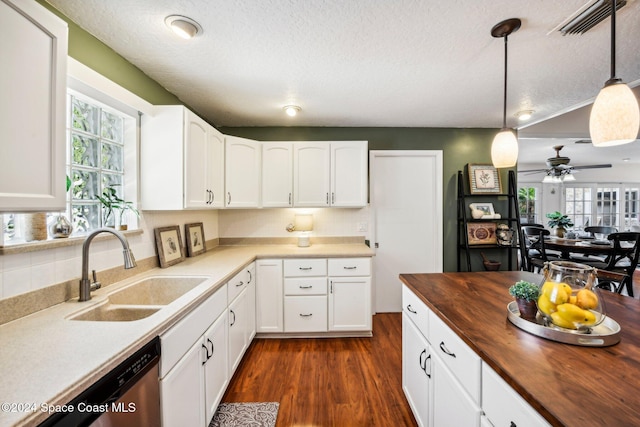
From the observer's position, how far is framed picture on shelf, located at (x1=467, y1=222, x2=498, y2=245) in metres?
3.41

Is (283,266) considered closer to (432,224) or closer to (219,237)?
(219,237)

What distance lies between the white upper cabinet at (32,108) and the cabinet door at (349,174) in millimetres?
2339

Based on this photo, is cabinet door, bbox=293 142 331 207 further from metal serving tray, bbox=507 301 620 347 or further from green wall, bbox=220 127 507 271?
metal serving tray, bbox=507 301 620 347

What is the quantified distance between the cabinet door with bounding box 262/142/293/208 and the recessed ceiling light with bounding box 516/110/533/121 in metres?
2.47

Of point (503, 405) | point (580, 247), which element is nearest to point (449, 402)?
point (503, 405)

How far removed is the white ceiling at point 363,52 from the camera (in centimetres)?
137

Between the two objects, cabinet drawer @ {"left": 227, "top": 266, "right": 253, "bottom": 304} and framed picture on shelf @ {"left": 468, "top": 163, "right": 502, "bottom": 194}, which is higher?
framed picture on shelf @ {"left": 468, "top": 163, "right": 502, "bottom": 194}

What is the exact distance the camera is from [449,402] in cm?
119

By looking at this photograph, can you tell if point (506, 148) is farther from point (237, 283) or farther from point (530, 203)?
point (530, 203)

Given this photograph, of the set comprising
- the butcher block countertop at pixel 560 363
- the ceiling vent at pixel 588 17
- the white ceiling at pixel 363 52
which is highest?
the white ceiling at pixel 363 52

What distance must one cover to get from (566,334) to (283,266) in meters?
2.17

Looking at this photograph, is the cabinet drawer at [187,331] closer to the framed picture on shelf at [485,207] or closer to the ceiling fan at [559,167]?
the framed picture on shelf at [485,207]

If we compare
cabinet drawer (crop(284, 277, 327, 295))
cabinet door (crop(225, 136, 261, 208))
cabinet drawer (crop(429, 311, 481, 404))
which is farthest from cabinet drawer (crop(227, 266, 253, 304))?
cabinet drawer (crop(429, 311, 481, 404))

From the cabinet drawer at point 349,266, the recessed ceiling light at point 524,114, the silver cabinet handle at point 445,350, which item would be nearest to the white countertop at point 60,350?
the silver cabinet handle at point 445,350
